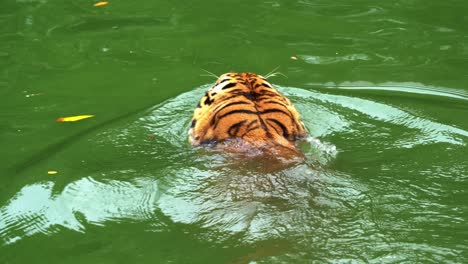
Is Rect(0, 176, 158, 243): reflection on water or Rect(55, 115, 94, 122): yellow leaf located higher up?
Rect(55, 115, 94, 122): yellow leaf

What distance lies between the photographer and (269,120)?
15.1ft

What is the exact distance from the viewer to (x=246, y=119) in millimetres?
4578

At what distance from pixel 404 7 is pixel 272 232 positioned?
185 inches

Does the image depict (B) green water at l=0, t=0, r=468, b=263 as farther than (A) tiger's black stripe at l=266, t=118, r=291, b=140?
No

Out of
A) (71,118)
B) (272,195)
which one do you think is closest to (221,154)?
(272,195)

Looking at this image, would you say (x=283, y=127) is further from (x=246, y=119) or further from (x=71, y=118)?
(x=71, y=118)

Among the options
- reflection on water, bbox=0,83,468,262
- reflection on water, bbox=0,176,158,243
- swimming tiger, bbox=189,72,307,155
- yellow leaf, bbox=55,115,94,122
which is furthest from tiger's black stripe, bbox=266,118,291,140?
yellow leaf, bbox=55,115,94,122

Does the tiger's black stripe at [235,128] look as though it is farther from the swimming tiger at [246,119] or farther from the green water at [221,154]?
the green water at [221,154]

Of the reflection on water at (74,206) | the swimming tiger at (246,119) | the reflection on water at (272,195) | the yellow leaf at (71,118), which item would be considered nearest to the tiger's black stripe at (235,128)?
the swimming tiger at (246,119)

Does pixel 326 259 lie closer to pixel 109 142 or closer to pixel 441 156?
pixel 441 156

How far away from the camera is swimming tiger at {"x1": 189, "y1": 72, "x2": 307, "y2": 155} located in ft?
14.6

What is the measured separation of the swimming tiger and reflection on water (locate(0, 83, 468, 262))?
4.6 inches

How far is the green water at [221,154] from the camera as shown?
3.76 meters

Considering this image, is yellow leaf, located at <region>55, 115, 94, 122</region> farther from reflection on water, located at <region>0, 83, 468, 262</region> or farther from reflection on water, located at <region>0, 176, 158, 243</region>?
reflection on water, located at <region>0, 176, 158, 243</region>
